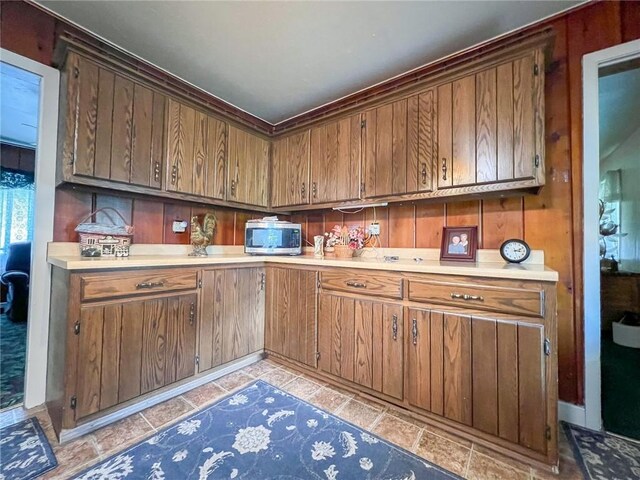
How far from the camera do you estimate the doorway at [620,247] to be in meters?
1.69

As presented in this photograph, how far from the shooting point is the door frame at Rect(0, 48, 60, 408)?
63.9 inches

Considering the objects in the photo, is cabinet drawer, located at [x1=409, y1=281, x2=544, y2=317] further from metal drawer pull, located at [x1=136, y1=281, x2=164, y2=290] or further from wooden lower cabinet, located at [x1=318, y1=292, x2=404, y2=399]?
metal drawer pull, located at [x1=136, y1=281, x2=164, y2=290]

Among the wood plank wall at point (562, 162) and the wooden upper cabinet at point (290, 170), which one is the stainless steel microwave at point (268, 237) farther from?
the wood plank wall at point (562, 162)

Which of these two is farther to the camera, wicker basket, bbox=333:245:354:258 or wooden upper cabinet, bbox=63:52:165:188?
→ wicker basket, bbox=333:245:354:258

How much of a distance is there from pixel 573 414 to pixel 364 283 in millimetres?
1421

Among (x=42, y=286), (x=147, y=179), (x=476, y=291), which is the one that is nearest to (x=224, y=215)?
(x=147, y=179)

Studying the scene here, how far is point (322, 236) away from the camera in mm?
2646

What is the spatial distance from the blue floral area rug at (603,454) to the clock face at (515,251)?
984mm

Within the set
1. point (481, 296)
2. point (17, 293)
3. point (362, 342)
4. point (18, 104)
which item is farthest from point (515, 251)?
point (17, 293)

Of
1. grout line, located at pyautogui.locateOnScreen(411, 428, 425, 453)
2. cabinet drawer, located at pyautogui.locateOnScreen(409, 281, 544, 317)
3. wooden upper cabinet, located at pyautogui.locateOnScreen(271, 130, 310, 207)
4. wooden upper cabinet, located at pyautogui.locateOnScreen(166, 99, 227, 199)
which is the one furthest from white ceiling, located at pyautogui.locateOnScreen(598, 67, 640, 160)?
wooden upper cabinet, located at pyautogui.locateOnScreen(166, 99, 227, 199)

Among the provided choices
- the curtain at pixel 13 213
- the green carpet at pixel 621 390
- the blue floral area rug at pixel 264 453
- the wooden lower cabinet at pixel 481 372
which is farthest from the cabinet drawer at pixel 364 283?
the curtain at pixel 13 213

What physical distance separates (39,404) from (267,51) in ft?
9.00

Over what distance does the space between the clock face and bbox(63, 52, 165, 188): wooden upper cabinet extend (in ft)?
8.08

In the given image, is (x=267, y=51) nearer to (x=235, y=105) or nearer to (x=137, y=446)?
(x=235, y=105)
